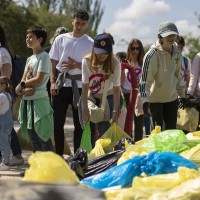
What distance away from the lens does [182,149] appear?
15.6 ft

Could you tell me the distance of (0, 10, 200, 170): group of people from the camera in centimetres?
650

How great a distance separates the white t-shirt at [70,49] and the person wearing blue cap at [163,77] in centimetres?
83

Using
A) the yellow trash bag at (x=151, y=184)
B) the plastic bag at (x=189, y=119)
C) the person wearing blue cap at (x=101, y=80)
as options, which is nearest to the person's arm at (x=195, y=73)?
the plastic bag at (x=189, y=119)

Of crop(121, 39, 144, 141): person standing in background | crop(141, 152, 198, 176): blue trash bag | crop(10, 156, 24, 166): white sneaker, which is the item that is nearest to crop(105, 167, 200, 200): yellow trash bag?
crop(141, 152, 198, 176): blue trash bag

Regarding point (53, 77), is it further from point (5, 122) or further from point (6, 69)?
point (5, 122)

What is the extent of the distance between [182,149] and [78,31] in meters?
2.85

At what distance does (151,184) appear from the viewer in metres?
3.56

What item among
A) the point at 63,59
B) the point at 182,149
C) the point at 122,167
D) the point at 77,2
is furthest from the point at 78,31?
the point at 77,2

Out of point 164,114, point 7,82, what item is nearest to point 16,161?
point 7,82

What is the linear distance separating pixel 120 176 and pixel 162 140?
1127mm

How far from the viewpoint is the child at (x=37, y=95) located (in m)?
6.57

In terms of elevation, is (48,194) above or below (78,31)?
below

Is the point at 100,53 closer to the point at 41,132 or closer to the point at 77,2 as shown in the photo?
the point at 41,132

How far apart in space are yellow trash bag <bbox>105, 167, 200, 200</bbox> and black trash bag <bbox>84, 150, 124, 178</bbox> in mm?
1140
